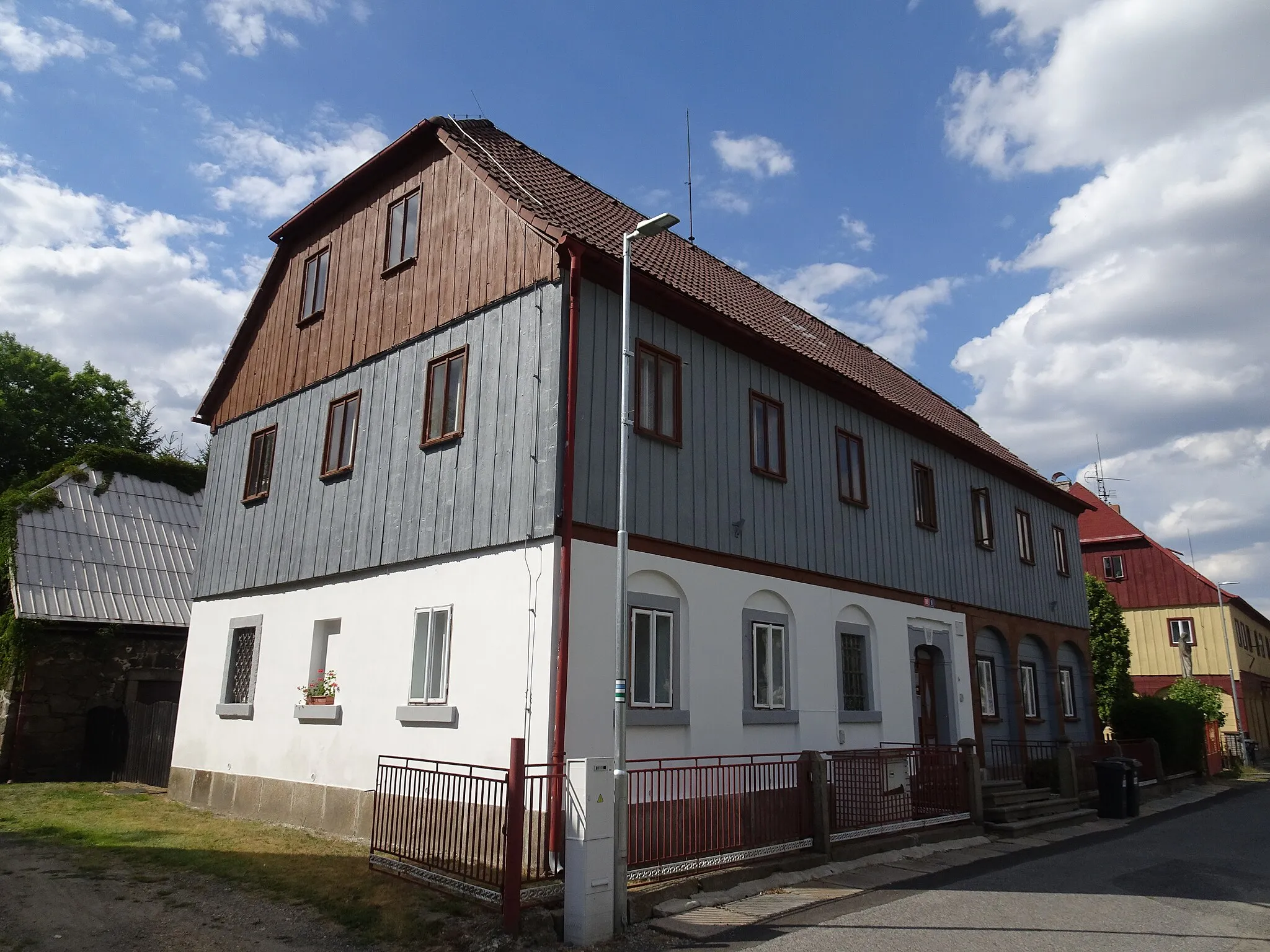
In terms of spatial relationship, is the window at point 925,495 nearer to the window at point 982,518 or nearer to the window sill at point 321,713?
the window at point 982,518

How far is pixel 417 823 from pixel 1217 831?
14.4 m

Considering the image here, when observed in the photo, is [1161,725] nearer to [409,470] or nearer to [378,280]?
[409,470]

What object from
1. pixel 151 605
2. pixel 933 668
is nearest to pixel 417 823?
pixel 933 668

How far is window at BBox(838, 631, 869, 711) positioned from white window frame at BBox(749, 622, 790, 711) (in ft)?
5.38

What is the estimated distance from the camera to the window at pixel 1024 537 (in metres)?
22.9

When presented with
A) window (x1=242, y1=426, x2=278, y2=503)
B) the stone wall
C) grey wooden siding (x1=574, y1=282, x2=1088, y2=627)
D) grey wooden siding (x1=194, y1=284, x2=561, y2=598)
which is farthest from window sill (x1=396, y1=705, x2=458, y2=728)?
the stone wall

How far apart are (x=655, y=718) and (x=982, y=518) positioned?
12.6 meters

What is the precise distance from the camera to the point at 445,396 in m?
13.4

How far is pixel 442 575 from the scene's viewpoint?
1238cm

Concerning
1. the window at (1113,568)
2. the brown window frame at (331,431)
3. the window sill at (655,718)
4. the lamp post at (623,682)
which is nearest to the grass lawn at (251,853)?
the lamp post at (623,682)

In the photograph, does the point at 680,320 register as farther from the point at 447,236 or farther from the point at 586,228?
the point at 447,236

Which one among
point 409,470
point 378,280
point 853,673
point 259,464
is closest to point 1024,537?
point 853,673

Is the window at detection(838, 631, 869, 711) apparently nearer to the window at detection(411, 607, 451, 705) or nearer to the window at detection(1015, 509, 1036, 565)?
the window at detection(411, 607, 451, 705)

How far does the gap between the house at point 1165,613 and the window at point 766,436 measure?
32.7 metres
